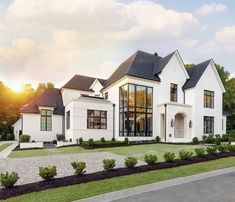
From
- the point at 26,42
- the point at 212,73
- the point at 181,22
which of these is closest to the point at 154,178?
the point at 181,22

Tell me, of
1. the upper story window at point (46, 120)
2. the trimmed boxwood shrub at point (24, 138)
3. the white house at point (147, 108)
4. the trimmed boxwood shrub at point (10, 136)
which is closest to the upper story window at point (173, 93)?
the white house at point (147, 108)

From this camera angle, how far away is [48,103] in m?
29.2

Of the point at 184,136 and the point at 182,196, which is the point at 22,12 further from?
A: the point at 184,136

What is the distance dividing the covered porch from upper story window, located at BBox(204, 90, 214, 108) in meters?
2.46

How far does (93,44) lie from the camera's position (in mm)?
17812

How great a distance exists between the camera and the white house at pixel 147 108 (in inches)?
941

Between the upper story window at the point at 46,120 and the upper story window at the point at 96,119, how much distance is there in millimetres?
6605

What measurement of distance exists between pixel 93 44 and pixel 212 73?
15517 mm

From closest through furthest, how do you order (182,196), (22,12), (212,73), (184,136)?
(182,196) < (22,12) < (184,136) < (212,73)

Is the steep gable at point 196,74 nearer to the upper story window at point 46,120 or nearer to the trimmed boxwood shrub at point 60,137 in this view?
the trimmed boxwood shrub at point 60,137

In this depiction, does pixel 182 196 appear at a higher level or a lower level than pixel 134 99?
lower

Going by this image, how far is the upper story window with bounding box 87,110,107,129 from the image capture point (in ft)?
80.7

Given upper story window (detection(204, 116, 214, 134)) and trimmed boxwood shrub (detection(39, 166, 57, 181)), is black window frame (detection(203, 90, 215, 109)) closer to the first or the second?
upper story window (detection(204, 116, 214, 134))

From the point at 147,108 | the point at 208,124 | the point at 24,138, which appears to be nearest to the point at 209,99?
the point at 208,124
